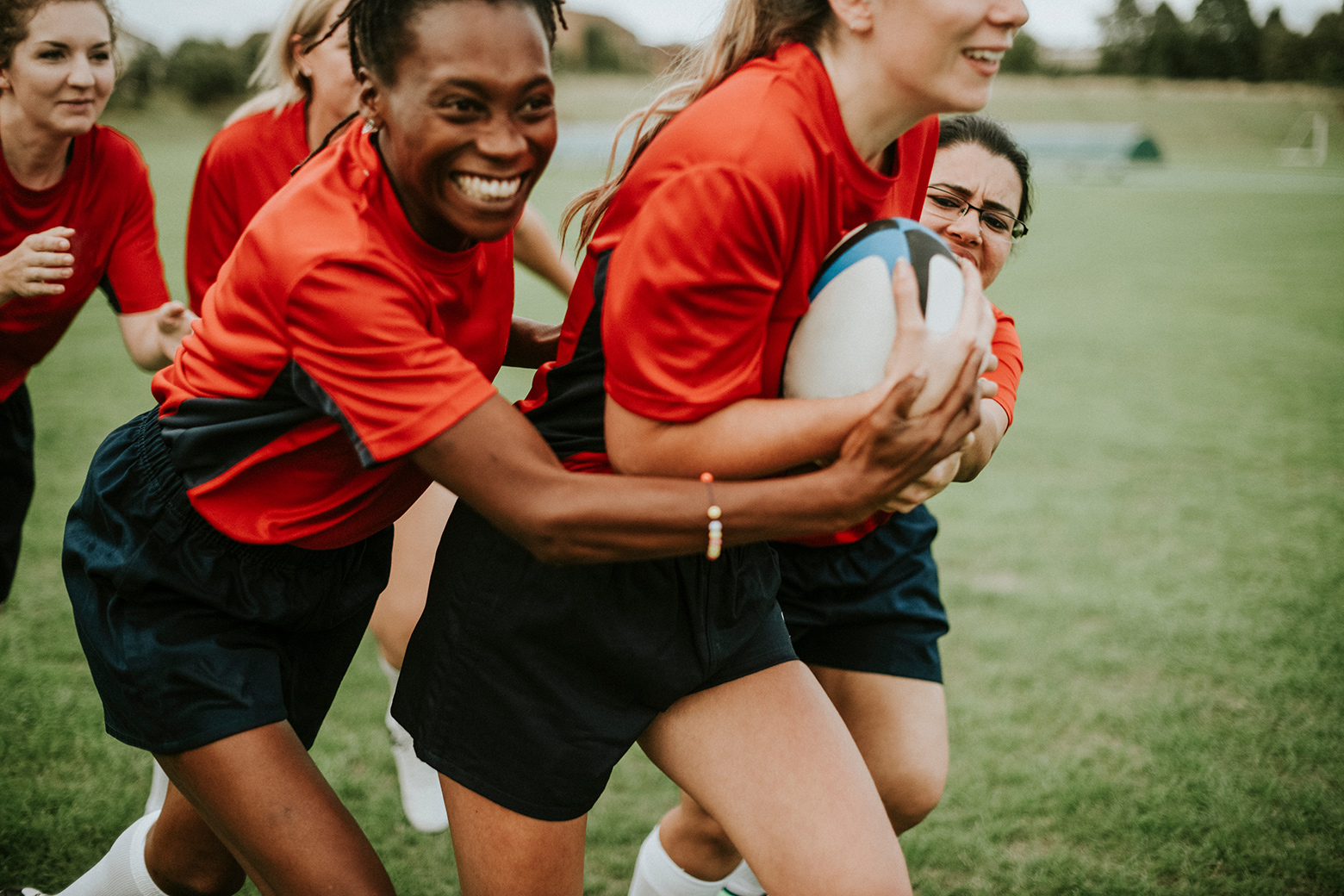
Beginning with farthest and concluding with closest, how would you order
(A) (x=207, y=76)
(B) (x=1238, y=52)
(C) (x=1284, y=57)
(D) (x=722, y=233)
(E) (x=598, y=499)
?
(B) (x=1238, y=52), (C) (x=1284, y=57), (A) (x=207, y=76), (E) (x=598, y=499), (D) (x=722, y=233)

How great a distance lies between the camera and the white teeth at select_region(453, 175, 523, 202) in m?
1.86

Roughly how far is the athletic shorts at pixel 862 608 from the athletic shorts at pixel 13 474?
260 centimetres

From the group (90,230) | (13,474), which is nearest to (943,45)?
(90,230)

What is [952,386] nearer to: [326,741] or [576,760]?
[576,760]

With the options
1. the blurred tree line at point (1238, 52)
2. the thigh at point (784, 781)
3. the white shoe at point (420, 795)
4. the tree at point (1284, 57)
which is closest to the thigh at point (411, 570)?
the white shoe at point (420, 795)

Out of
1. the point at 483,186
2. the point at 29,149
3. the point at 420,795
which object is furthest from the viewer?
the point at 420,795

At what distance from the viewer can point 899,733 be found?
2723mm

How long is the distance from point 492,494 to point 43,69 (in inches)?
91.5

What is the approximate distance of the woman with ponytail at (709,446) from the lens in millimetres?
1713

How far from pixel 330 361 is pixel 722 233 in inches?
26.5

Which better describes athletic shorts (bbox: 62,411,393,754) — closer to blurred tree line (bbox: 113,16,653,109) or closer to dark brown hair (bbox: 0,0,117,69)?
dark brown hair (bbox: 0,0,117,69)

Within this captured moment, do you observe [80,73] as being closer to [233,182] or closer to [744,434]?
[233,182]

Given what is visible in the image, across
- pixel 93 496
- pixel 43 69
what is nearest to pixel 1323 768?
pixel 93 496

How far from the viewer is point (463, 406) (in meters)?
1.74
